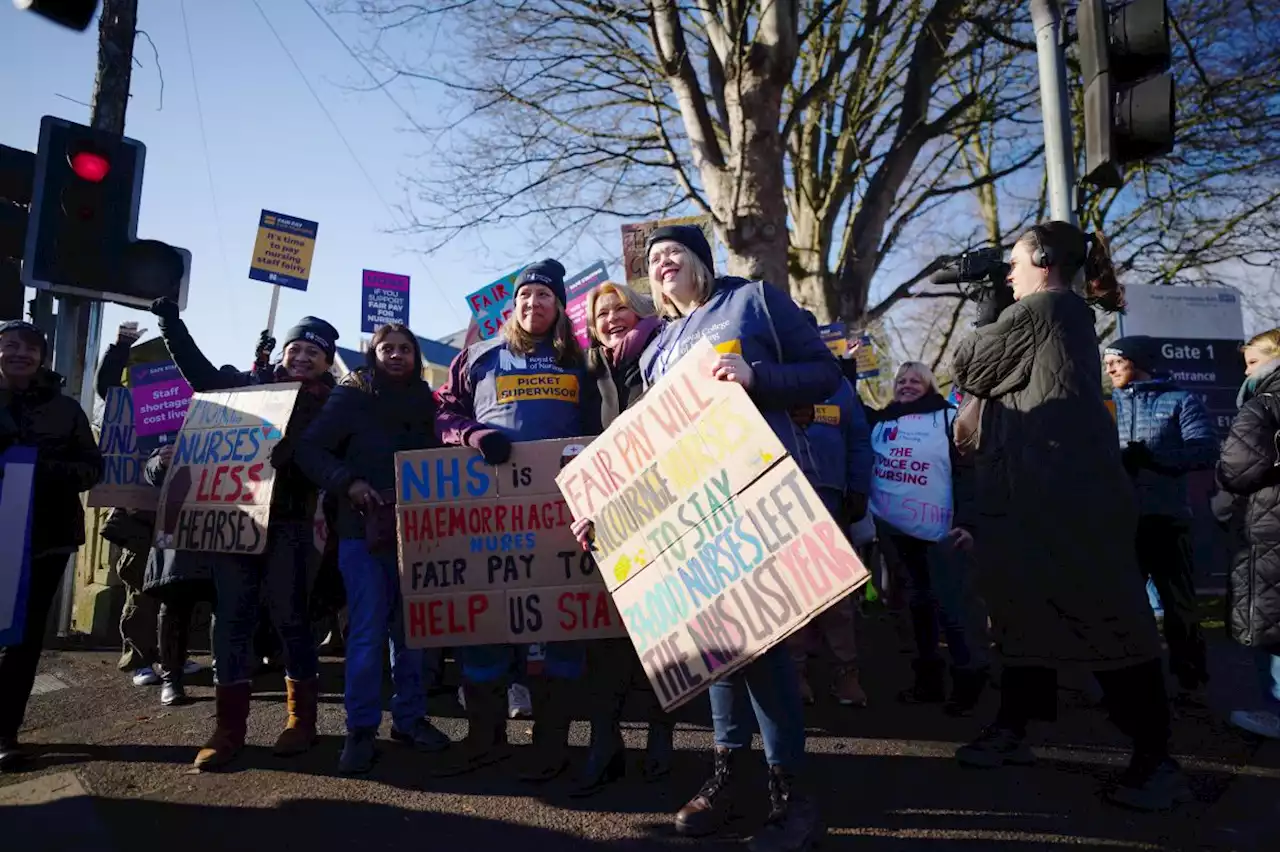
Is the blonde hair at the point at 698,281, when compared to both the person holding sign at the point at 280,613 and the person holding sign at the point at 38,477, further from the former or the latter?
the person holding sign at the point at 38,477

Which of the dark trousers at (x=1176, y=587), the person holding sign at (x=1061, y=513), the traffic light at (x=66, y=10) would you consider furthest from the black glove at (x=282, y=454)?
the dark trousers at (x=1176, y=587)

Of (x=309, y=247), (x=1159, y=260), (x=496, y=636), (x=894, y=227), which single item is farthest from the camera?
(x=1159, y=260)

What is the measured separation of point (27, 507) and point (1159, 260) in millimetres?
18368

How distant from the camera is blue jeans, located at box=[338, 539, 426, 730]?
3.52m

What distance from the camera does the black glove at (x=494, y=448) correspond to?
11.2 ft

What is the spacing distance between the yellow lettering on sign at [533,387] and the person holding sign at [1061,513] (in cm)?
158

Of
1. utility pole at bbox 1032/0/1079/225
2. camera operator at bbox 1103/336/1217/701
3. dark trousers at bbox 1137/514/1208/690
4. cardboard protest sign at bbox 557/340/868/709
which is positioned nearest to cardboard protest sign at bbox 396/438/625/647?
cardboard protest sign at bbox 557/340/868/709

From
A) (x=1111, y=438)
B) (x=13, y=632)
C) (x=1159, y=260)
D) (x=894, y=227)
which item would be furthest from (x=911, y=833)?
(x=1159, y=260)

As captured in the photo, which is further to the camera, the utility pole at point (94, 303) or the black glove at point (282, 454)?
the utility pole at point (94, 303)

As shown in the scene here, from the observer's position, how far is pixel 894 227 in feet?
48.4

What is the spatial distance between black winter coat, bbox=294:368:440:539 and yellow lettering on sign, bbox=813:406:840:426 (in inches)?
71.0

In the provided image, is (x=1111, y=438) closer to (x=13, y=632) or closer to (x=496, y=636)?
(x=496, y=636)

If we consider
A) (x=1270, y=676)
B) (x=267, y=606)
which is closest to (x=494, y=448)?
(x=267, y=606)

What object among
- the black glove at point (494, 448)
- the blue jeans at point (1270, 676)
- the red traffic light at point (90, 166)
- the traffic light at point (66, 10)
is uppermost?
the red traffic light at point (90, 166)
